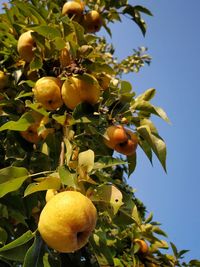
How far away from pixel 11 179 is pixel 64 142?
33cm

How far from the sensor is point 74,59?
6.59 ft

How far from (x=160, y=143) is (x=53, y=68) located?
755mm

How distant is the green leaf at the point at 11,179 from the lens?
154 cm

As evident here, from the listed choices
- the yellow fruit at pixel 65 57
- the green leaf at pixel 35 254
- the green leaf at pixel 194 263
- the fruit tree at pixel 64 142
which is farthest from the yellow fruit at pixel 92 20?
the green leaf at pixel 194 263

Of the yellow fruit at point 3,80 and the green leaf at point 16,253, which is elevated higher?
the yellow fruit at point 3,80

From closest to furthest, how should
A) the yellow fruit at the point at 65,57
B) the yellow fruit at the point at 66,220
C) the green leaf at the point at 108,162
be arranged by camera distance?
1. the yellow fruit at the point at 66,220
2. the green leaf at the point at 108,162
3. the yellow fruit at the point at 65,57

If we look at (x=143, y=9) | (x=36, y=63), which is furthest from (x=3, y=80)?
(x=143, y=9)

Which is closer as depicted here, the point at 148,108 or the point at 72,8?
the point at 148,108

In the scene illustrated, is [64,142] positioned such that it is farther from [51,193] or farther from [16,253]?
[16,253]

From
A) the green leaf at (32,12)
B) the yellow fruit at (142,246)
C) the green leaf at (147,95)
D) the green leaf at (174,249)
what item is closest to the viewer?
the green leaf at (147,95)

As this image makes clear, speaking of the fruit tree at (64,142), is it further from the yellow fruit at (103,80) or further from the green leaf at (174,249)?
the green leaf at (174,249)

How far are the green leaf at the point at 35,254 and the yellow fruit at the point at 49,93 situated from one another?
71 centimetres

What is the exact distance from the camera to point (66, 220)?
4.14 feet

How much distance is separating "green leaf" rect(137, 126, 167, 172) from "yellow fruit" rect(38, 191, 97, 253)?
0.67 meters
